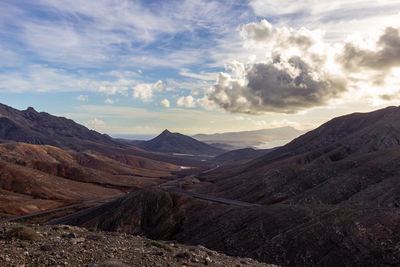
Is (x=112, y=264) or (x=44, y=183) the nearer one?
(x=112, y=264)

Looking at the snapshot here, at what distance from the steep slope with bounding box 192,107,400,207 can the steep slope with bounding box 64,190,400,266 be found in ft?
96.3

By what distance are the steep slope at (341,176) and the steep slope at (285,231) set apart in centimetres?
2935

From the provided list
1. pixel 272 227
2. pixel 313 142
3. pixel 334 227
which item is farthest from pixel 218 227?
pixel 313 142

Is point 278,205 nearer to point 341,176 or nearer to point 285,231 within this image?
point 285,231

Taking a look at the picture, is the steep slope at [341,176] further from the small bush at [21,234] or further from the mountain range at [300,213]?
the small bush at [21,234]

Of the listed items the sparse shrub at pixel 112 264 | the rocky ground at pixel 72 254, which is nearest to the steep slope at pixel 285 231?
the rocky ground at pixel 72 254

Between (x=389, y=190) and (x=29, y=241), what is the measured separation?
3234 inches

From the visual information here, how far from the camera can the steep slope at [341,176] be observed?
8131cm

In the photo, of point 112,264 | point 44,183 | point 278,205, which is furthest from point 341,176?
point 44,183

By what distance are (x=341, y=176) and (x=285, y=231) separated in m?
55.6

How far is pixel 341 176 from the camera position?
93312 mm

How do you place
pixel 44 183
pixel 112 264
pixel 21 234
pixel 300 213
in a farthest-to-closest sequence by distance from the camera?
pixel 44 183
pixel 300 213
pixel 21 234
pixel 112 264

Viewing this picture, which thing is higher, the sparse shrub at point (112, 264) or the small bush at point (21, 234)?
the small bush at point (21, 234)

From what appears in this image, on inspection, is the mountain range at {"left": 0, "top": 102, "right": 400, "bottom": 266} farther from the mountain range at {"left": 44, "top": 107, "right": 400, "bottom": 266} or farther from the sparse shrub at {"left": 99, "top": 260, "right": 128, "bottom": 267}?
the sparse shrub at {"left": 99, "top": 260, "right": 128, "bottom": 267}
